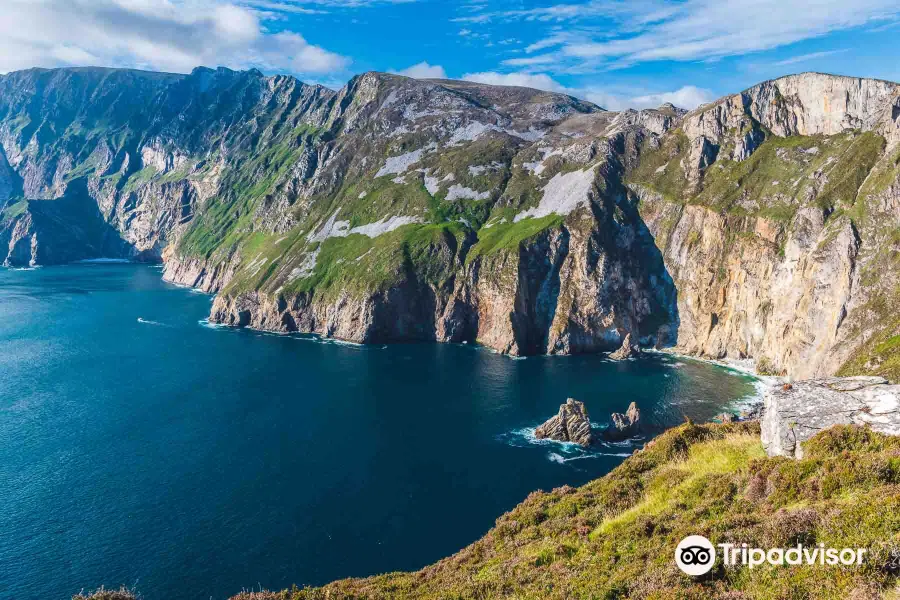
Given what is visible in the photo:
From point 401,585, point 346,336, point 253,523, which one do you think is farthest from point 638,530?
point 346,336

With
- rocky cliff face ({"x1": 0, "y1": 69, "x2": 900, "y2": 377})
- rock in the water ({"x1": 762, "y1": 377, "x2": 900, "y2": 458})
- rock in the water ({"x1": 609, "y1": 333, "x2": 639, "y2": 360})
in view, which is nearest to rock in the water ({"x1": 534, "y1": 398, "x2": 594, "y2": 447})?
rocky cliff face ({"x1": 0, "y1": 69, "x2": 900, "y2": 377})

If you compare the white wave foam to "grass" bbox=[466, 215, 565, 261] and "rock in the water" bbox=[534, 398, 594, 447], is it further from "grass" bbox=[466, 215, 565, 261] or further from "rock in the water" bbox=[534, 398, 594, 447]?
"rock in the water" bbox=[534, 398, 594, 447]

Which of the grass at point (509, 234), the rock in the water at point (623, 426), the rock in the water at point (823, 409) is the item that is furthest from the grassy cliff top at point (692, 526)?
the grass at point (509, 234)

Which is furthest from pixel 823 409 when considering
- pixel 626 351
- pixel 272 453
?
pixel 626 351

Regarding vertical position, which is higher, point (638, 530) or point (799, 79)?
point (799, 79)

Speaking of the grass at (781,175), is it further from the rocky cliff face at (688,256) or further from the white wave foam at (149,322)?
the white wave foam at (149,322)

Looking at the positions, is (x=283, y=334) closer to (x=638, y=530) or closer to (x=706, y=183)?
(x=706, y=183)
